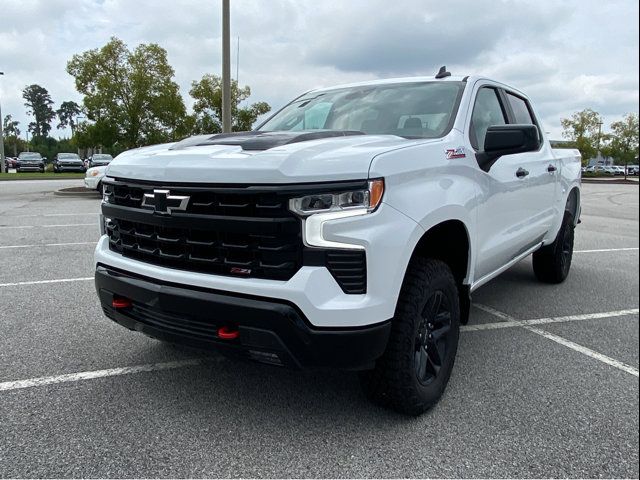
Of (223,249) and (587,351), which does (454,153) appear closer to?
(223,249)

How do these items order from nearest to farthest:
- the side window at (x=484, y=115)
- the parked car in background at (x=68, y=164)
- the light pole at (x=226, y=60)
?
the side window at (x=484, y=115)
the light pole at (x=226, y=60)
the parked car in background at (x=68, y=164)

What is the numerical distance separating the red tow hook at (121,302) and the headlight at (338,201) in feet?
3.67

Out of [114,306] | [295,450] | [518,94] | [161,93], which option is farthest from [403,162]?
[161,93]

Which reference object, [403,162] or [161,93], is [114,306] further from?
[161,93]

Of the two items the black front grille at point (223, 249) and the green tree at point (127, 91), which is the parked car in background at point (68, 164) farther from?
the black front grille at point (223, 249)

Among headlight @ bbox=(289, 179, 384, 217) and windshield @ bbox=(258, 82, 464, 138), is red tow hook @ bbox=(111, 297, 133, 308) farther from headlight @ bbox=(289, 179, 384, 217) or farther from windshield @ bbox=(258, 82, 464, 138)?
windshield @ bbox=(258, 82, 464, 138)

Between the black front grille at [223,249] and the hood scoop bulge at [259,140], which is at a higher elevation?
the hood scoop bulge at [259,140]

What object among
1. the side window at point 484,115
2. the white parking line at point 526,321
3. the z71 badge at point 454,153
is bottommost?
the white parking line at point 526,321

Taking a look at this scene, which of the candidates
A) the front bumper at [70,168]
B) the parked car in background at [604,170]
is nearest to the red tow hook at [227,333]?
the front bumper at [70,168]

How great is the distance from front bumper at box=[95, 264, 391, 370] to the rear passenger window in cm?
296

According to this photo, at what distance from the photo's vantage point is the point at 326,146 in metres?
2.53

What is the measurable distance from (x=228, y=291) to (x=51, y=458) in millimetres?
1075

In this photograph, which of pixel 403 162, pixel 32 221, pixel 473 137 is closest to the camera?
pixel 403 162

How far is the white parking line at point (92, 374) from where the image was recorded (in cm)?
307
